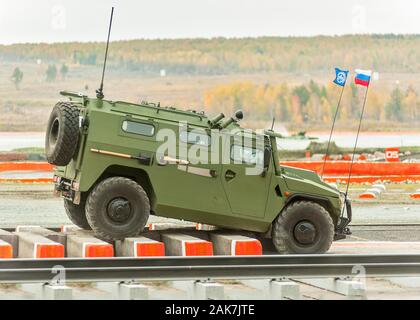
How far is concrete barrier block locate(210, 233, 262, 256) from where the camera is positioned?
14086 mm

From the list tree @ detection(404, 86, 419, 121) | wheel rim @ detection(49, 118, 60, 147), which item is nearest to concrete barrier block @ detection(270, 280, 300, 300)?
wheel rim @ detection(49, 118, 60, 147)

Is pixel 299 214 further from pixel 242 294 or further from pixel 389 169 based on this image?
pixel 389 169

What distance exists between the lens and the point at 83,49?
9581 centimetres

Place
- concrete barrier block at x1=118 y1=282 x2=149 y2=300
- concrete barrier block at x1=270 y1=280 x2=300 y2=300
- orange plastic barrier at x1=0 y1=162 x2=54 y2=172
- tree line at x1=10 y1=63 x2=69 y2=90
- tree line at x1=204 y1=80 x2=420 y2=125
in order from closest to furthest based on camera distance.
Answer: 1. concrete barrier block at x1=118 y1=282 x2=149 y2=300
2. concrete barrier block at x1=270 y1=280 x2=300 y2=300
3. orange plastic barrier at x1=0 y1=162 x2=54 y2=172
4. tree line at x1=204 y1=80 x2=420 y2=125
5. tree line at x1=10 y1=63 x2=69 y2=90

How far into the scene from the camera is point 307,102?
7331cm

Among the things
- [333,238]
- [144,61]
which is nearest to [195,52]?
[144,61]

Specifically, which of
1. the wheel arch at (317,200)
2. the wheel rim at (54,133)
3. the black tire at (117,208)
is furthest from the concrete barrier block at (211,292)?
the wheel rim at (54,133)

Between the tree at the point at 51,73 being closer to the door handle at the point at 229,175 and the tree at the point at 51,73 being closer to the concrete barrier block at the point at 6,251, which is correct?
the door handle at the point at 229,175

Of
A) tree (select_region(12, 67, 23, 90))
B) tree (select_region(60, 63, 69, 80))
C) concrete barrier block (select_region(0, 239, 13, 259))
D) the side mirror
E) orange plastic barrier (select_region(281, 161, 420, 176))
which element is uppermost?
tree (select_region(60, 63, 69, 80))

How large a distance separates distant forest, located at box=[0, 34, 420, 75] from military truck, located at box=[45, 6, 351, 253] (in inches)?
2858

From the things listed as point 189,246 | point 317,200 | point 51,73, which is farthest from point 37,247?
point 51,73

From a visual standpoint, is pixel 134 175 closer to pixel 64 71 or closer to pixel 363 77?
pixel 363 77

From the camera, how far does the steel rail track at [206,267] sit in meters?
11.5

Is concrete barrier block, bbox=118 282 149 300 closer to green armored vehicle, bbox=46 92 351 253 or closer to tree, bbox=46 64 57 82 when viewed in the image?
green armored vehicle, bbox=46 92 351 253
